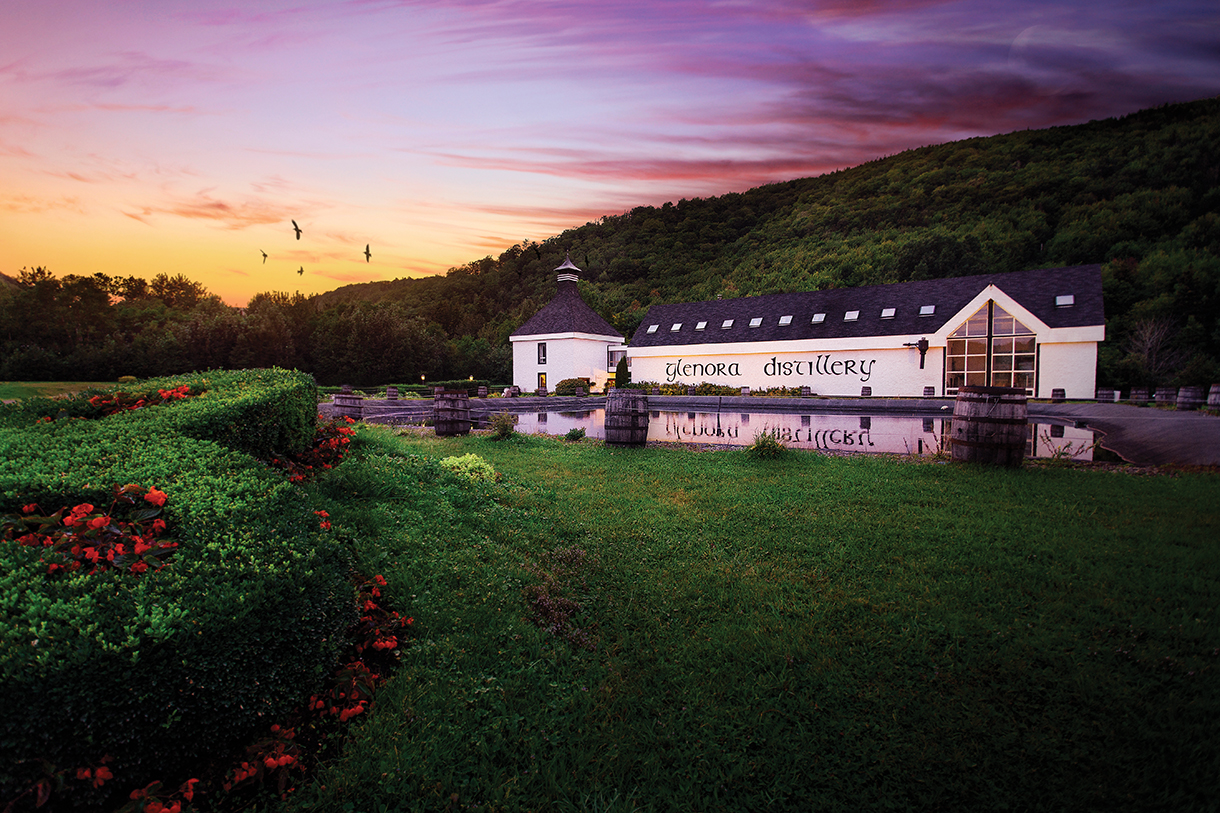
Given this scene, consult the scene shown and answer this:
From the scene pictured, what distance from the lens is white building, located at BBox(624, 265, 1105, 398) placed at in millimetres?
25531

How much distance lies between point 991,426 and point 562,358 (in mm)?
32858

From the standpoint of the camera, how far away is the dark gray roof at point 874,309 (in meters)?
26.2

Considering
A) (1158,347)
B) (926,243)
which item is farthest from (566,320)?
(1158,347)

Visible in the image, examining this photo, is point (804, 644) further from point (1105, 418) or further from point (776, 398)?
point (776, 398)

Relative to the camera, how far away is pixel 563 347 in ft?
129

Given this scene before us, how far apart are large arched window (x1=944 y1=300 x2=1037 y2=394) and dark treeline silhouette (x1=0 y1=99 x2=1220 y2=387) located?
7108 millimetres

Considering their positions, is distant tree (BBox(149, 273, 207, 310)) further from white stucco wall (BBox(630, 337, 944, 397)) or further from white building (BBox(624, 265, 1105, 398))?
white stucco wall (BBox(630, 337, 944, 397))

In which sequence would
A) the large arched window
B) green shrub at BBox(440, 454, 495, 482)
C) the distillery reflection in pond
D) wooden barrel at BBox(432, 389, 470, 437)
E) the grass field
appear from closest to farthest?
the grass field → green shrub at BBox(440, 454, 495, 482) → the distillery reflection in pond → wooden barrel at BBox(432, 389, 470, 437) → the large arched window

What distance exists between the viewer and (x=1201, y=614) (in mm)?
3588

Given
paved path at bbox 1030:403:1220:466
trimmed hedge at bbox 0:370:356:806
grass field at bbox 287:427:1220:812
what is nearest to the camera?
trimmed hedge at bbox 0:370:356:806

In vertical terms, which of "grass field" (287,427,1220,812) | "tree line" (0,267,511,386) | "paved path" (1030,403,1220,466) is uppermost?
"tree line" (0,267,511,386)

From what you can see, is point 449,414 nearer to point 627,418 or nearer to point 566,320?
point 627,418

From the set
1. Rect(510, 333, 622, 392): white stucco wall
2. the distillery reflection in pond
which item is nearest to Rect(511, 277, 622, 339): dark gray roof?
Rect(510, 333, 622, 392): white stucco wall

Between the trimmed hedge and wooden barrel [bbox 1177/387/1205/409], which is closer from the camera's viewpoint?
the trimmed hedge
